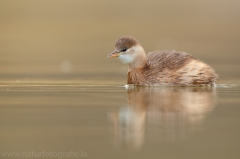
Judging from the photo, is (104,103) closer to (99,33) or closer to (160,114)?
(160,114)

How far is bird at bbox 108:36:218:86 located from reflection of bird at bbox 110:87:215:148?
418mm

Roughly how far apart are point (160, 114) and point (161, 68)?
301cm

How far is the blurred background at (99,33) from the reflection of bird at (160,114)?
216 cm

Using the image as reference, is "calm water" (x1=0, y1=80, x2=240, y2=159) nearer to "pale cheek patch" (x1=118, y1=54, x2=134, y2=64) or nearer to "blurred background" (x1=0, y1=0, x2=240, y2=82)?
"pale cheek patch" (x1=118, y1=54, x2=134, y2=64)

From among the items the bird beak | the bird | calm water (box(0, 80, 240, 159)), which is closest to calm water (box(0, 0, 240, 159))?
calm water (box(0, 80, 240, 159))

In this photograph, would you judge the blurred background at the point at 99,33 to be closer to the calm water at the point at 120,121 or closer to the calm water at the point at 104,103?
the calm water at the point at 104,103

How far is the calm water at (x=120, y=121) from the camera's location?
7.26m

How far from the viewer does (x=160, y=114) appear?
29.3 feet

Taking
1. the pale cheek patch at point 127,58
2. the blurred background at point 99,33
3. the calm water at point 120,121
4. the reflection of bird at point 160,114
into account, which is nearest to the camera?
the calm water at point 120,121

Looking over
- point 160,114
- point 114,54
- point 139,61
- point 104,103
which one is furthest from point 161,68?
point 160,114

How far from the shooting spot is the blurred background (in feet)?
47.7

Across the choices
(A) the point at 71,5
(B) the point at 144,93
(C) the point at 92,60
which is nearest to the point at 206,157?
(B) the point at 144,93

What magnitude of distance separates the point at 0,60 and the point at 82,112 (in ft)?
23.0

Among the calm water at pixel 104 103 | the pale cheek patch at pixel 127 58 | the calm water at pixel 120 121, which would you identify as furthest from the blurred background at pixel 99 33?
the calm water at pixel 120 121
